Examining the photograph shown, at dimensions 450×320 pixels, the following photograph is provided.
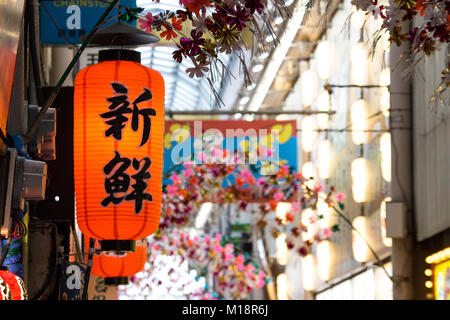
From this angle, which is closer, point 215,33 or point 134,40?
point 215,33

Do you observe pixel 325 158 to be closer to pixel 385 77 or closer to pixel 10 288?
pixel 385 77

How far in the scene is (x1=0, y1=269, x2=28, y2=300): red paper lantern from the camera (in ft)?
21.0

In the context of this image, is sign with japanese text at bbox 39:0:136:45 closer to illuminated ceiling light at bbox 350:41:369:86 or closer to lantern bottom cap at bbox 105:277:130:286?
lantern bottom cap at bbox 105:277:130:286

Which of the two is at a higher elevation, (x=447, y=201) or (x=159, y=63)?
(x=159, y=63)

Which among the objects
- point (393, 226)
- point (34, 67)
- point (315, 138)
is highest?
point (315, 138)

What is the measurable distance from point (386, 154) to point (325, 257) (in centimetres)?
603

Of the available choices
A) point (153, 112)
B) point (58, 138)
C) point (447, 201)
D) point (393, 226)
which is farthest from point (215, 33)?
point (393, 226)

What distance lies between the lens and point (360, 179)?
60.5ft

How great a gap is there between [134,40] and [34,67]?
47.0 inches

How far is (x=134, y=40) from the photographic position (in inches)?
337

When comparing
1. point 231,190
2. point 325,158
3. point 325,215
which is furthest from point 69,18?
point 325,215

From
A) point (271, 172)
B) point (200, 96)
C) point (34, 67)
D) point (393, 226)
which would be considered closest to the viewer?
point (34, 67)
